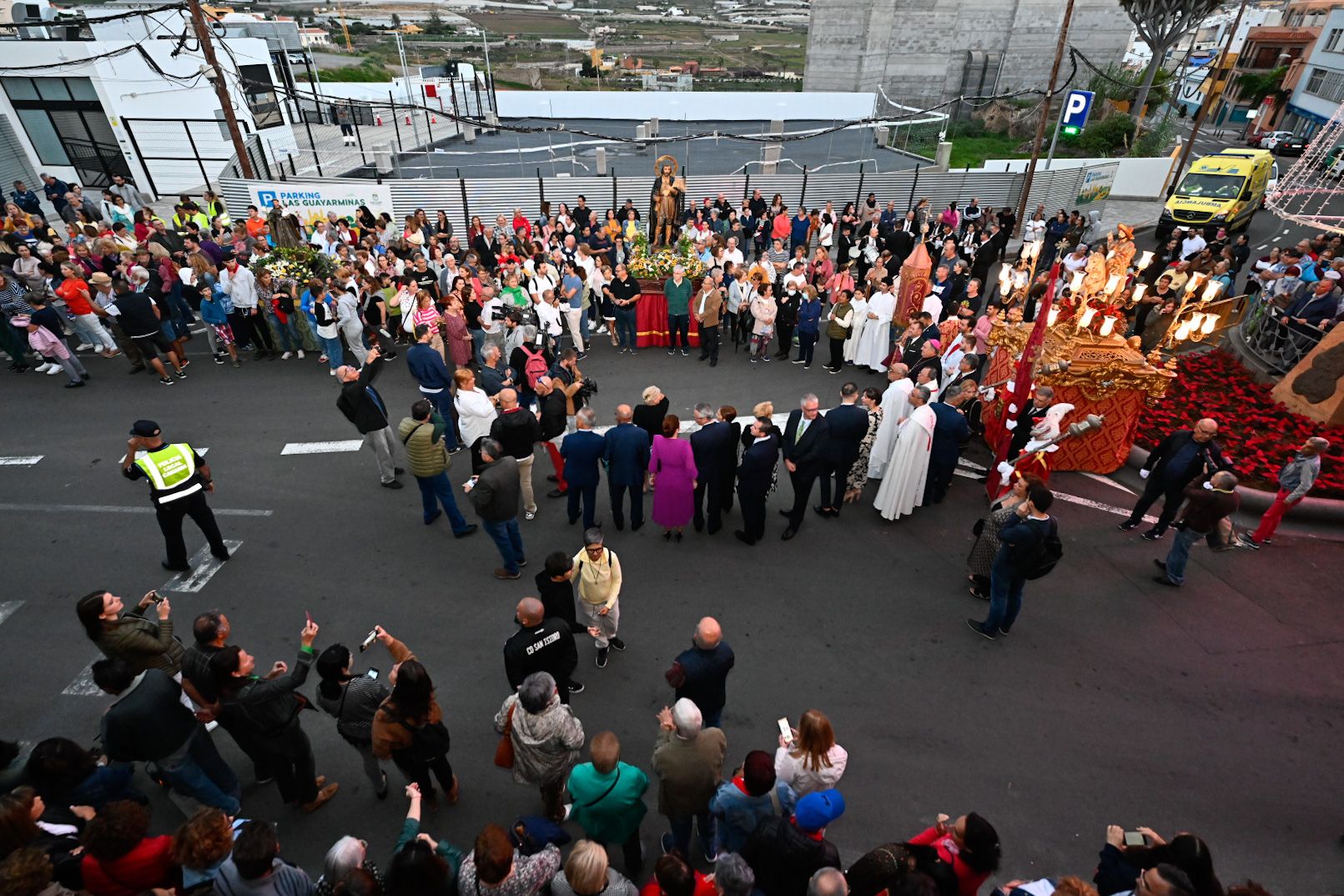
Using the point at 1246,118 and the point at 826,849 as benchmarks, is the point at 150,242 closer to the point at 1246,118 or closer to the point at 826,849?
the point at 826,849

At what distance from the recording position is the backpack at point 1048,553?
17.3 feet

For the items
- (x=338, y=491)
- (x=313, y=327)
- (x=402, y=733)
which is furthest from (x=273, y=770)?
(x=313, y=327)

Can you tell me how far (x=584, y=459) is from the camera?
6.79 meters

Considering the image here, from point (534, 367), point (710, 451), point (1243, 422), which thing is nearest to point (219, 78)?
point (534, 367)

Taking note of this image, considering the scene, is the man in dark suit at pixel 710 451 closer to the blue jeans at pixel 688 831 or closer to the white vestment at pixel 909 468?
the white vestment at pixel 909 468

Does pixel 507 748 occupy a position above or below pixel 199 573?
above

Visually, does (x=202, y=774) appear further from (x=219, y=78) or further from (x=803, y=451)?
(x=219, y=78)

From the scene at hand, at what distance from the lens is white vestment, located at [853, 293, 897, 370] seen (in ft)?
35.6

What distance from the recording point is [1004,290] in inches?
369

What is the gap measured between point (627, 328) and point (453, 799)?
8757 mm

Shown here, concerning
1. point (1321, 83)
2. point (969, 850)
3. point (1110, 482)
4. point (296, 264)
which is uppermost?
point (969, 850)

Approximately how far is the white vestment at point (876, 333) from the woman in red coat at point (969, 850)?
29.0 feet

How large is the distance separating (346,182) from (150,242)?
16.7 ft

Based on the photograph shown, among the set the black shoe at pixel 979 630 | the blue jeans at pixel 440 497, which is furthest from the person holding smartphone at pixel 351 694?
the black shoe at pixel 979 630
